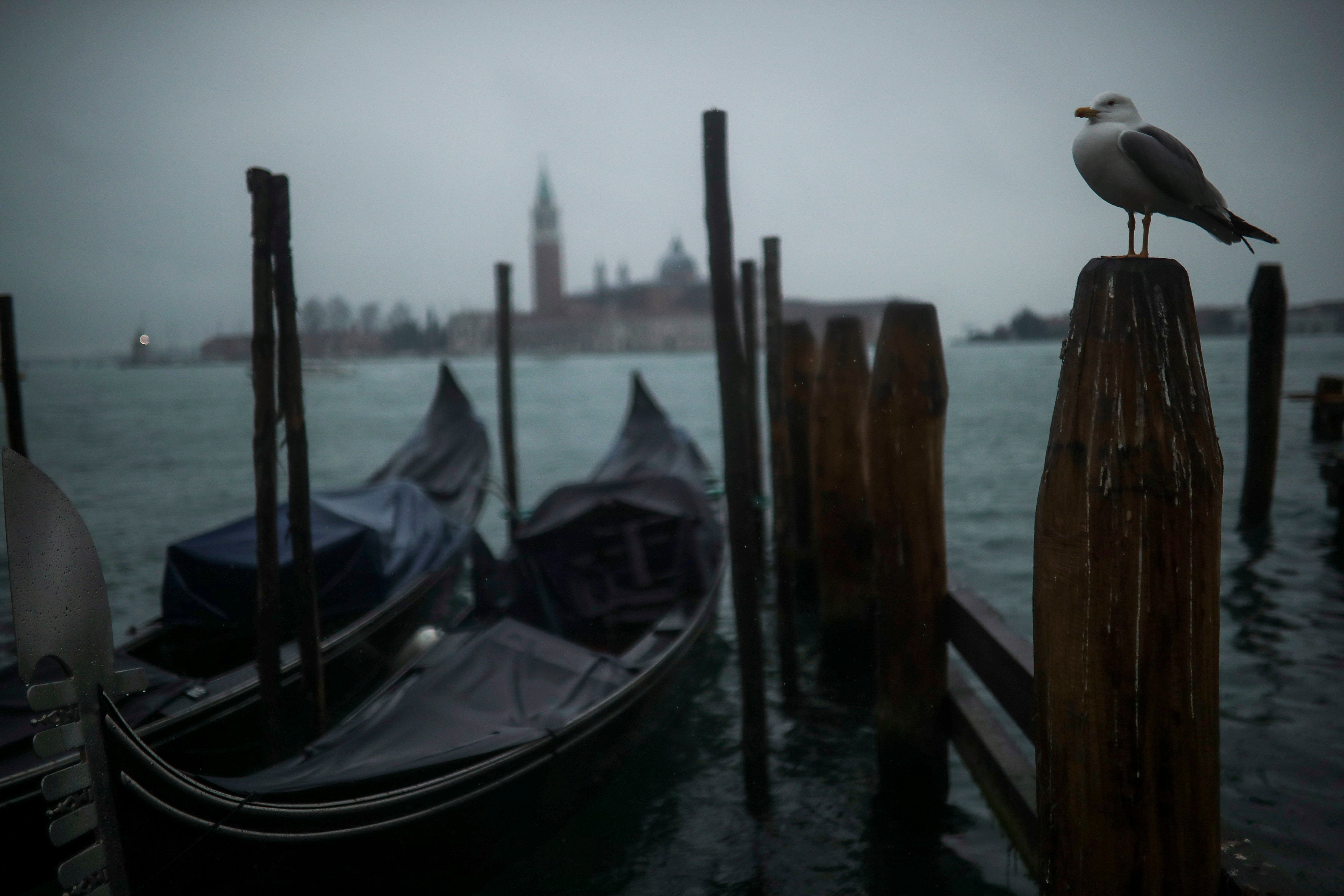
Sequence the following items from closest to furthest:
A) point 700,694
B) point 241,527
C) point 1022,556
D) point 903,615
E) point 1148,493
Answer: point 1148,493 → point 903,615 → point 241,527 → point 700,694 → point 1022,556

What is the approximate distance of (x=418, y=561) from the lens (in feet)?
15.6

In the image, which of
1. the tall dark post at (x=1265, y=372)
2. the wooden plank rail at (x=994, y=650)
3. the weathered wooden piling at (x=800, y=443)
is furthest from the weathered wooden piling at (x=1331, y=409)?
the wooden plank rail at (x=994, y=650)

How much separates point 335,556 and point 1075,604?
3.60 metres

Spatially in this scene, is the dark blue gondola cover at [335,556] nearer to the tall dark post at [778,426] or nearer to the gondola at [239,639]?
the gondola at [239,639]

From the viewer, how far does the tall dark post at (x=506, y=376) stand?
7910 millimetres

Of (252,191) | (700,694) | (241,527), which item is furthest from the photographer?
(700,694)

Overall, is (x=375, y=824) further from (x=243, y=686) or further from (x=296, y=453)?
(x=296, y=453)

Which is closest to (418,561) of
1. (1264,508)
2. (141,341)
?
(141,341)

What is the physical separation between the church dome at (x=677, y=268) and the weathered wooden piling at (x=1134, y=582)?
91.5 meters

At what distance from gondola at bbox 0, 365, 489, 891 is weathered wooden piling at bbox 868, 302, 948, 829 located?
1840 mm

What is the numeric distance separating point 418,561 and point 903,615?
9.73 feet

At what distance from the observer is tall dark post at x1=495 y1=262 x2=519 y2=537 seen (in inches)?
311

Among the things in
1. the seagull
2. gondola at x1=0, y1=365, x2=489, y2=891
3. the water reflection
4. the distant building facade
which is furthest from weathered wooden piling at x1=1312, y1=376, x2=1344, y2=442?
the distant building facade

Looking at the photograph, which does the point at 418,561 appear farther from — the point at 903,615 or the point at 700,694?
the point at 903,615
